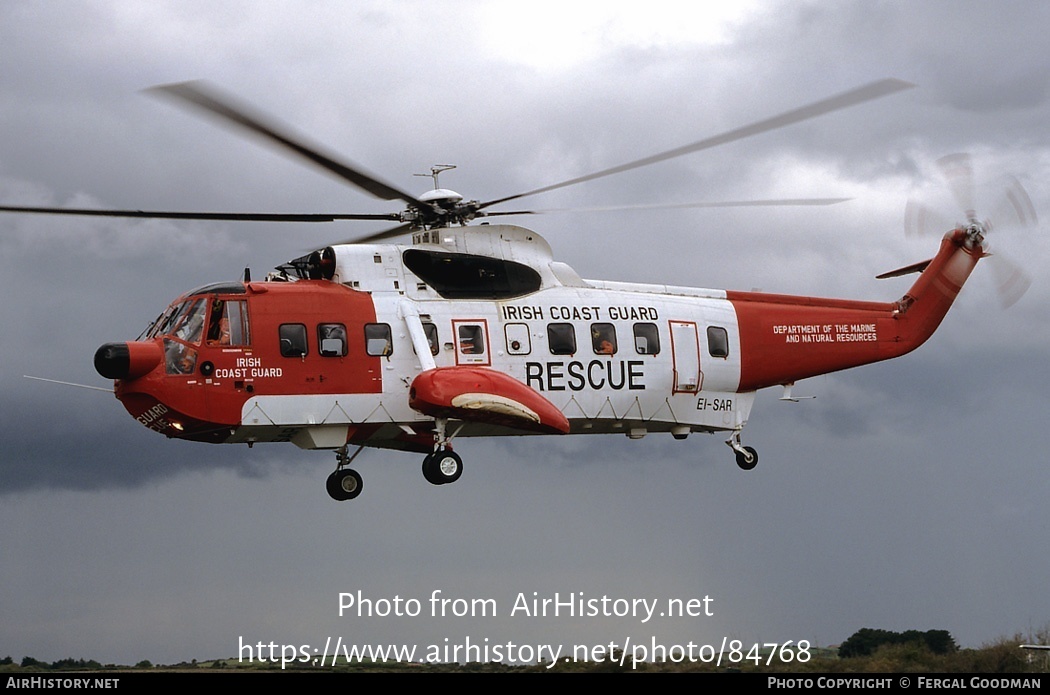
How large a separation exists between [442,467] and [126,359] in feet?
20.5

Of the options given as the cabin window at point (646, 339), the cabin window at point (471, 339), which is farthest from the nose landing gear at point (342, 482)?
the cabin window at point (646, 339)

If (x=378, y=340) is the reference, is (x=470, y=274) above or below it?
above

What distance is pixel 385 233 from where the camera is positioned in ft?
96.4

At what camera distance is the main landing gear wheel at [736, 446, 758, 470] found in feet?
105

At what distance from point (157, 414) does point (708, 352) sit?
1162 centimetres

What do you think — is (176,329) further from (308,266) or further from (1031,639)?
(1031,639)

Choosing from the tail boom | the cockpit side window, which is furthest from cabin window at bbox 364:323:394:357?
the tail boom

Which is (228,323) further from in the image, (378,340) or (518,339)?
(518,339)

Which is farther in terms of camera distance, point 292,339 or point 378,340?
point 378,340

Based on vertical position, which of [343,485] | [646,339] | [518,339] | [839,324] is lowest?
[343,485]

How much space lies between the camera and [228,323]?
26.4 metres

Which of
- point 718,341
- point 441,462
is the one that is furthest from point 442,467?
point 718,341

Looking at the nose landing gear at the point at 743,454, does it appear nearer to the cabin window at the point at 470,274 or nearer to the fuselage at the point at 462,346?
the fuselage at the point at 462,346
